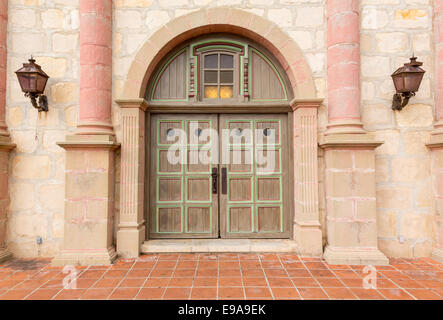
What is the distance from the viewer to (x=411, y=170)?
4098 millimetres

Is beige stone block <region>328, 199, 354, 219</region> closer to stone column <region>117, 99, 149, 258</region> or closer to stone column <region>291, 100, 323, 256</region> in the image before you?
stone column <region>291, 100, 323, 256</region>

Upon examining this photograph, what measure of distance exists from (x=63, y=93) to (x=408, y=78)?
5101mm

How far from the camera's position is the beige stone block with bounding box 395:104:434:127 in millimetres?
4117

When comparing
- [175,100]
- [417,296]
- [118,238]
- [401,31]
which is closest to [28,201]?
[118,238]

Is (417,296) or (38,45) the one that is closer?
(417,296)

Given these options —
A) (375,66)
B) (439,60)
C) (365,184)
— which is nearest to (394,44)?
(375,66)

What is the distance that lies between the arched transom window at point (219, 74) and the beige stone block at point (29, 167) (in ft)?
6.32

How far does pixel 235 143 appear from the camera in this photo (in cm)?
447

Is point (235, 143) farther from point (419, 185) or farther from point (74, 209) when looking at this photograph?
point (419, 185)

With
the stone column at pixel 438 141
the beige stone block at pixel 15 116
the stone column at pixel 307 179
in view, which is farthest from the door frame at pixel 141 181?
the stone column at pixel 438 141

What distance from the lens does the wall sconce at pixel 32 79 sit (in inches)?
149

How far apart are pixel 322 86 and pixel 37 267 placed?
4.86m

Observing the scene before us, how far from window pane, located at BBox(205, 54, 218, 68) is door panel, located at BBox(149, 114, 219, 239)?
1.16 meters

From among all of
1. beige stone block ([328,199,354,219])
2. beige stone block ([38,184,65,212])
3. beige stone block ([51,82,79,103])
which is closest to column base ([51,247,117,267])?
beige stone block ([38,184,65,212])
